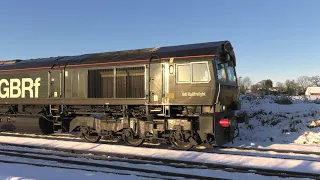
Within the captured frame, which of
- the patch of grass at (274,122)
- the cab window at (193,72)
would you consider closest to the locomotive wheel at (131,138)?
the cab window at (193,72)

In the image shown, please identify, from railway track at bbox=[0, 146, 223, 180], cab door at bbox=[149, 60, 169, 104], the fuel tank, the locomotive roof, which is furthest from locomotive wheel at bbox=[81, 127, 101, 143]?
cab door at bbox=[149, 60, 169, 104]

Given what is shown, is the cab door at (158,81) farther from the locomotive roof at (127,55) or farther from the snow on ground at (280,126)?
the snow on ground at (280,126)

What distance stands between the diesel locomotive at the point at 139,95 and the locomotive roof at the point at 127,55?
Answer: 0.12 ft

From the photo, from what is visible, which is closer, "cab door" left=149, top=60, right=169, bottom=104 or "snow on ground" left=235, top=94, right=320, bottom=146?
"cab door" left=149, top=60, right=169, bottom=104

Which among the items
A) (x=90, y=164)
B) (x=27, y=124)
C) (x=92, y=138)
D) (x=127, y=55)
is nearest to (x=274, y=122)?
(x=127, y=55)

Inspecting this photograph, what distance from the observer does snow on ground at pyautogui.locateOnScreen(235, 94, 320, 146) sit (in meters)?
13.1

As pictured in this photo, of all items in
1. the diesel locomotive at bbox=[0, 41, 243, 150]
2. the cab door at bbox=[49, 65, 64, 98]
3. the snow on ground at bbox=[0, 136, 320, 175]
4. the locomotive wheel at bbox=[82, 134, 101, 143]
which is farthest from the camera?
the cab door at bbox=[49, 65, 64, 98]

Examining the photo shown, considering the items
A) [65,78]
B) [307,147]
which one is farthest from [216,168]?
[65,78]

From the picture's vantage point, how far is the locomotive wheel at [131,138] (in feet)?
37.3

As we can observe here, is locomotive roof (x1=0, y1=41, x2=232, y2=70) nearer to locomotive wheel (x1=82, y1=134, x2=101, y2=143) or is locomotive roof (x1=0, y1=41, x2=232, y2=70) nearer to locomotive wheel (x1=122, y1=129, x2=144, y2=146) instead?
locomotive wheel (x1=122, y1=129, x2=144, y2=146)

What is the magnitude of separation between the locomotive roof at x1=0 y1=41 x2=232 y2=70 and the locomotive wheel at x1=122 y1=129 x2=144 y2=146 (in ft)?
8.98

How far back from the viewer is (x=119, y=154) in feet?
32.2

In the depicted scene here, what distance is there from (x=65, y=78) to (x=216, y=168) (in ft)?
25.5

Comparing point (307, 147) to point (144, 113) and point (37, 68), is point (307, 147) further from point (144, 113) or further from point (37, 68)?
point (37, 68)
